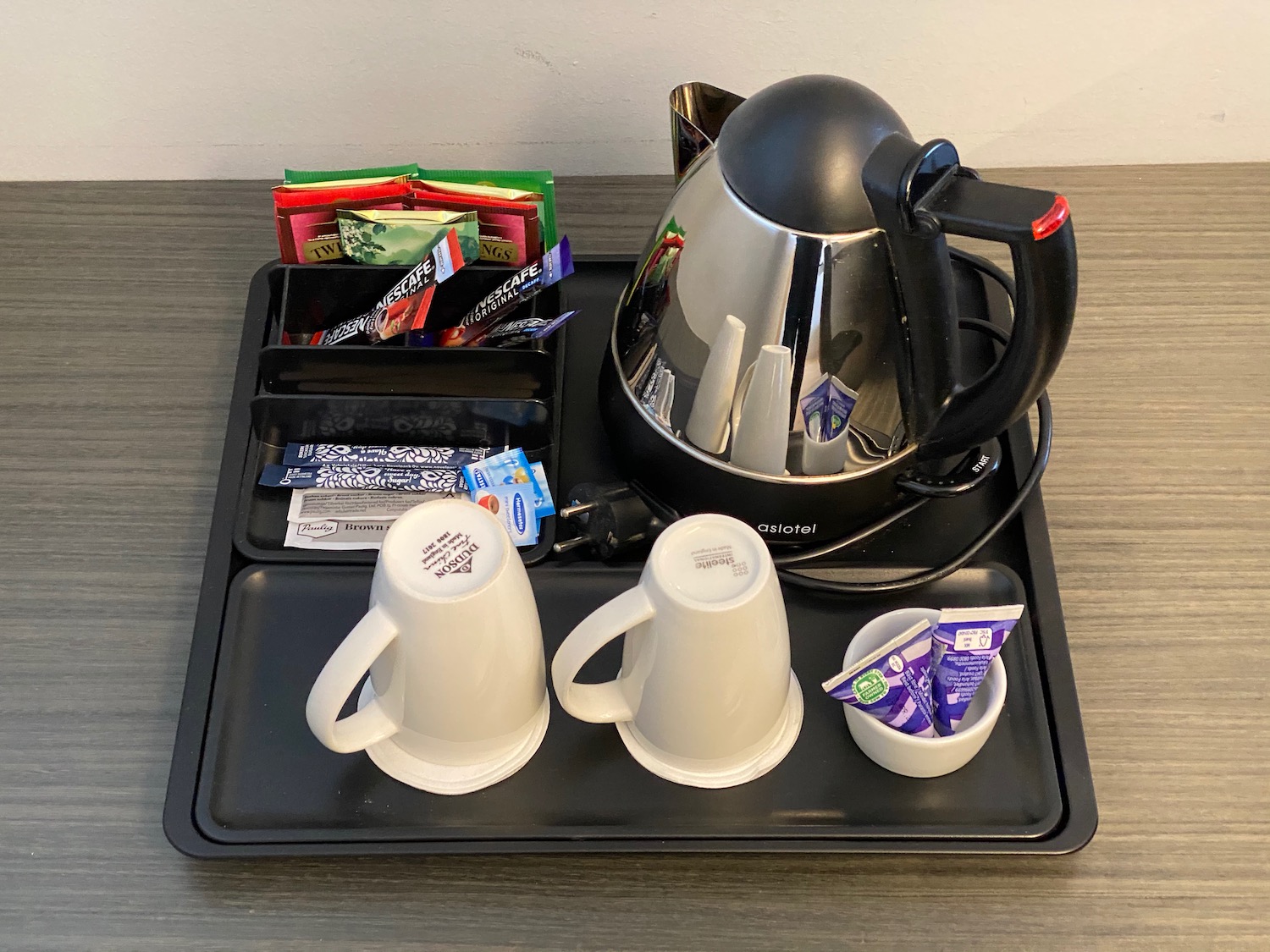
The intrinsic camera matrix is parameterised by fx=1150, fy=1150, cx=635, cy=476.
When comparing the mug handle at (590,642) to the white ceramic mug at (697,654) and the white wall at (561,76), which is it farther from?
the white wall at (561,76)

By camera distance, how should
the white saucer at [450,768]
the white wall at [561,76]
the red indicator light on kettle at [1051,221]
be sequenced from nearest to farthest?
the red indicator light on kettle at [1051,221]
the white saucer at [450,768]
the white wall at [561,76]

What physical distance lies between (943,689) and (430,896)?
286 millimetres

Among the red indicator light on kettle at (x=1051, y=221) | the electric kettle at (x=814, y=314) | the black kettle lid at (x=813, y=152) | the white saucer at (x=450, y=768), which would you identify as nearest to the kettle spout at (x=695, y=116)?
the electric kettle at (x=814, y=314)

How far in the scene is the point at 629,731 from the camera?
625 millimetres

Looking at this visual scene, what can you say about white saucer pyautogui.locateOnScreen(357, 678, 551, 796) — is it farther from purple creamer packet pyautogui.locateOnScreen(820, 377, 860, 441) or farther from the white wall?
the white wall

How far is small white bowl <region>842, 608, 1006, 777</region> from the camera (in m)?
0.60

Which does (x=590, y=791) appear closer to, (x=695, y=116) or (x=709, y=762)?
(x=709, y=762)

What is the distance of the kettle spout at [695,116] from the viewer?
0.69 m

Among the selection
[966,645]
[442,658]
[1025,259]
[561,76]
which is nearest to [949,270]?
[1025,259]

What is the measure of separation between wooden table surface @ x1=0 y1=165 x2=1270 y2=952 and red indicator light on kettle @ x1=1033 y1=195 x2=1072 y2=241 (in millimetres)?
293

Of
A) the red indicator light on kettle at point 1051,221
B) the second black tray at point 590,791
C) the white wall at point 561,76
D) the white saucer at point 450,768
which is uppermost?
the red indicator light on kettle at point 1051,221

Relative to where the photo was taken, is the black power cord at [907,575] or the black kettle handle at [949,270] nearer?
the black kettle handle at [949,270]

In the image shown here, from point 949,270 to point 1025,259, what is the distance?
65 millimetres

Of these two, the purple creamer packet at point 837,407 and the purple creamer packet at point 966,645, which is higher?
the purple creamer packet at point 837,407
